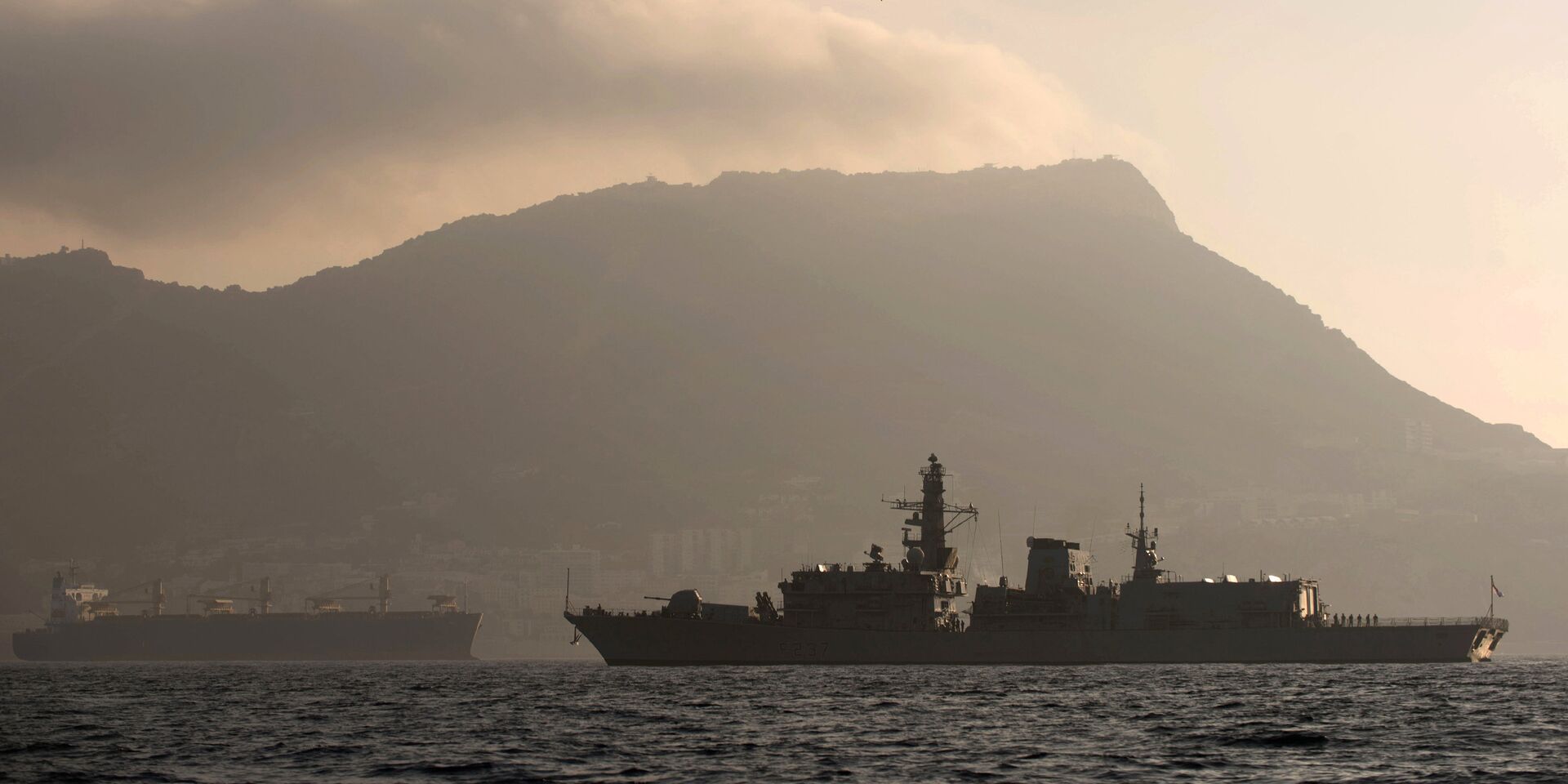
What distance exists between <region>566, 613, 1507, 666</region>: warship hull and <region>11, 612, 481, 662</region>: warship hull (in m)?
116

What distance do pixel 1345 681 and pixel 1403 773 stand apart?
3337 cm

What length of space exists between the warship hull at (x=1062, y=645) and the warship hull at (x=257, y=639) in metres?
116

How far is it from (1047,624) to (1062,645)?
1263mm

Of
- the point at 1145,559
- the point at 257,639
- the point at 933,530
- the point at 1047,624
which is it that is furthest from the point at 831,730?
the point at 257,639

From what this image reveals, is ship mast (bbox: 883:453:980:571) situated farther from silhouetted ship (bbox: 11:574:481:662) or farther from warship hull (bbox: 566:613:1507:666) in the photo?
silhouetted ship (bbox: 11:574:481:662)

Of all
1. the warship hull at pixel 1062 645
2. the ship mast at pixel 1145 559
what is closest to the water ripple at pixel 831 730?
the warship hull at pixel 1062 645

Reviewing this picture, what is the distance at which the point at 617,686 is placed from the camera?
67.8 metres

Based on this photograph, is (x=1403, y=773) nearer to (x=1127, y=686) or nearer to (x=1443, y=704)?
(x=1443, y=704)

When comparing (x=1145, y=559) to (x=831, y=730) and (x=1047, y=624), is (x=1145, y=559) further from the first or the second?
(x=831, y=730)

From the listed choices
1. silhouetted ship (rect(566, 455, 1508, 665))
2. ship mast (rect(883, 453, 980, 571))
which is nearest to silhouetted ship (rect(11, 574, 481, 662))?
ship mast (rect(883, 453, 980, 571))

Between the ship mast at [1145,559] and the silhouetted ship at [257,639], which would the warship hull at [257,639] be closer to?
the silhouetted ship at [257,639]

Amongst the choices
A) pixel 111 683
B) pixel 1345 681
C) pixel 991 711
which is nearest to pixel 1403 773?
pixel 991 711

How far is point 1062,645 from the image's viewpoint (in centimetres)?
8231

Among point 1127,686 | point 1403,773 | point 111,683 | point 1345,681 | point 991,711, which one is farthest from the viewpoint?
point 111,683
